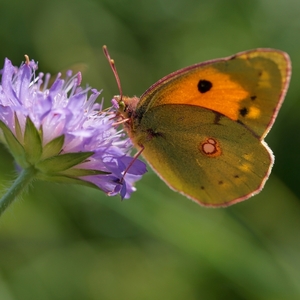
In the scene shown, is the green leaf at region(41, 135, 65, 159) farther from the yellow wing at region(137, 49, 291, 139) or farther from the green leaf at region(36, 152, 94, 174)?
the yellow wing at region(137, 49, 291, 139)

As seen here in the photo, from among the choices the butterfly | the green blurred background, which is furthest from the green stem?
the green blurred background

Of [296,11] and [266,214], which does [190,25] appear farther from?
[266,214]

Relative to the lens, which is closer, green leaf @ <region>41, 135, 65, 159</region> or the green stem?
the green stem

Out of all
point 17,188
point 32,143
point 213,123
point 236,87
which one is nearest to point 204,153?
point 213,123

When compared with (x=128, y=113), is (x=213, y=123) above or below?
above

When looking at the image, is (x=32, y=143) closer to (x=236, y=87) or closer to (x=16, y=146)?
(x=16, y=146)

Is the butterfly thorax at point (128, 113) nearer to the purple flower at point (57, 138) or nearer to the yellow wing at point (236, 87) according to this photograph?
the yellow wing at point (236, 87)
